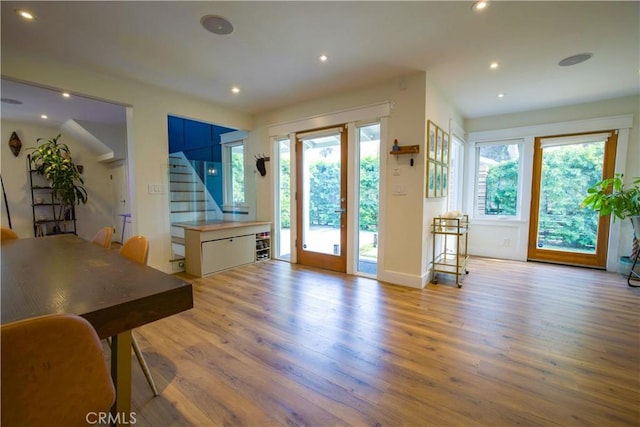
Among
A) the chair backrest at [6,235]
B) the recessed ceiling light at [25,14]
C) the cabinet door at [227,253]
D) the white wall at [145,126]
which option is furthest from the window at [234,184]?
the recessed ceiling light at [25,14]

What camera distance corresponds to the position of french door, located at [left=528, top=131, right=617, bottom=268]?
3.99 meters

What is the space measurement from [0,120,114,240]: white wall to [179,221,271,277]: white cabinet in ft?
11.9

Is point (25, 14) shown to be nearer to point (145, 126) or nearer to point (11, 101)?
point (145, 126)

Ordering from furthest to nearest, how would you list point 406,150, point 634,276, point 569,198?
point 569,198
point 634,276
point 406,150

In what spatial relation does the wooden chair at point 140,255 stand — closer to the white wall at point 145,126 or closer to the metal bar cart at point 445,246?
the white wall at point 145,126

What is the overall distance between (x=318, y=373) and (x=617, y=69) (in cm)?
439

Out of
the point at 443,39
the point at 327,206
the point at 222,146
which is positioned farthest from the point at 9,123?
the point at 443,39

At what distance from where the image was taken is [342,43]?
8.10ft

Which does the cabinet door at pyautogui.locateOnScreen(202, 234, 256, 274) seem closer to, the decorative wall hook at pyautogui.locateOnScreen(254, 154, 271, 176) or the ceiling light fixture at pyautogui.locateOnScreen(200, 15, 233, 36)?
the decorative wall hook at pyautogui.locateOnScreen(254, 154, 271, 176)

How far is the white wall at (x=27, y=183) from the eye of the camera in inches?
196

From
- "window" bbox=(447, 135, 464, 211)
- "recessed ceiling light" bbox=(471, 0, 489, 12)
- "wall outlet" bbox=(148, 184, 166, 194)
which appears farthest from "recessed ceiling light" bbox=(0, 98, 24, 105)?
"window" bbox=(447, 135, 464, 211)

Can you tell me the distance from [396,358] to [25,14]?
12.4 feet

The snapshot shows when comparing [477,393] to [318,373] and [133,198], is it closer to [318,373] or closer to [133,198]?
[318,373]

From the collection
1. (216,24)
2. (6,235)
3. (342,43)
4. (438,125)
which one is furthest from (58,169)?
(438,125)
